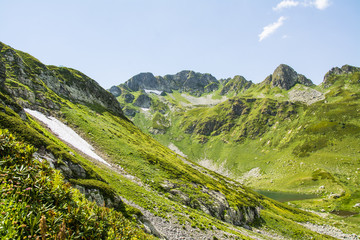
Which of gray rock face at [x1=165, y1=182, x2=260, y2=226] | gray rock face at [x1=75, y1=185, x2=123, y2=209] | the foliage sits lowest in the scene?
gray rock face at [x1=165, y1=182, x2=260, y2=226]

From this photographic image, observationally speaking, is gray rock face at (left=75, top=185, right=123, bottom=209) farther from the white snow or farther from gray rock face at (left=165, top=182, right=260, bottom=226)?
the white snow

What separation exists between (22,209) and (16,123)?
20.7 metres

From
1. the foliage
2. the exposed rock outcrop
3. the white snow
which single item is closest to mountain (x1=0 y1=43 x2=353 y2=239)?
the foliage

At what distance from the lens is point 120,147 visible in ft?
161

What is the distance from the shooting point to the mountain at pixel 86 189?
5.55m

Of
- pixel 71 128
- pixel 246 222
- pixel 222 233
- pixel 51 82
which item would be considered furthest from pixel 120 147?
pixel 51 82

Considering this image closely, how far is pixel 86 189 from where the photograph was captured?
18375 millimetres

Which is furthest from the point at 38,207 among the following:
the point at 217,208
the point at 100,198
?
the point at 217,208

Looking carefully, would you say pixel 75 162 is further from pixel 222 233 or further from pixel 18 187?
pixel 222 233

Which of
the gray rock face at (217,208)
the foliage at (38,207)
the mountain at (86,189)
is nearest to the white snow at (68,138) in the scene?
the mountain at (86,189)

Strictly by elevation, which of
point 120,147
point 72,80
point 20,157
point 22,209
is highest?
point 72,80

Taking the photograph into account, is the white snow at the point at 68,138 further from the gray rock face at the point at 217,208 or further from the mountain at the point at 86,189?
the gray rock face at the point at 217,208

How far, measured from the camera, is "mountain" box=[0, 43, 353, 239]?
5.55 meters

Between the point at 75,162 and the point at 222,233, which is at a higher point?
the point at 75,162
